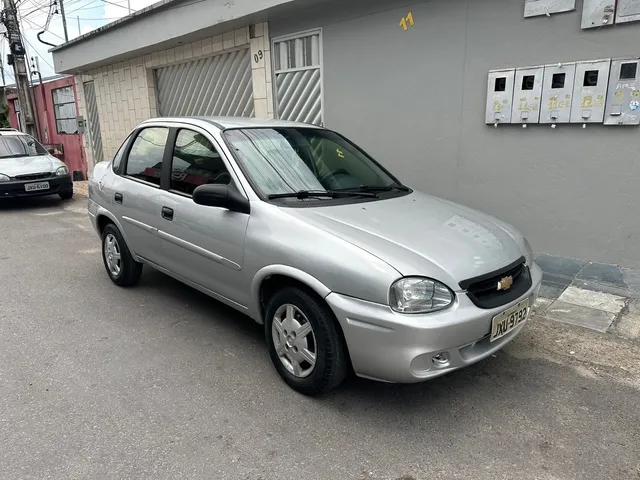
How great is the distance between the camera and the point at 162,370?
3.31m

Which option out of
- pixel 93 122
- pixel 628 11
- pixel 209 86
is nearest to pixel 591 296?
pixel 628 11

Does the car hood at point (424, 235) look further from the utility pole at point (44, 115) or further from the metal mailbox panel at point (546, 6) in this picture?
the utility pole at point (44, 115)

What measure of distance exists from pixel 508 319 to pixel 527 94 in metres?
Answer: 3.25

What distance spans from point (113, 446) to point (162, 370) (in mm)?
788

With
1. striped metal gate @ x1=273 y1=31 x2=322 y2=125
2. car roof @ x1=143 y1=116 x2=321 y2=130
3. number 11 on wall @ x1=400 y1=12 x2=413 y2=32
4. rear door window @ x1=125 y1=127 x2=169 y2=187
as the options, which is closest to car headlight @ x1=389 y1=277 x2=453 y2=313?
car roof @ x1=143 y1=116 x2=321 y2=130

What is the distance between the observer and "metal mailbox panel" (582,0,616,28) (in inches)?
176

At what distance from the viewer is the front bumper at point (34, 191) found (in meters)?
9.11

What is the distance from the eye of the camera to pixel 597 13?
455cm

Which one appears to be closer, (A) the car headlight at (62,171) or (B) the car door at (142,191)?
(B) the car door at (142,191)

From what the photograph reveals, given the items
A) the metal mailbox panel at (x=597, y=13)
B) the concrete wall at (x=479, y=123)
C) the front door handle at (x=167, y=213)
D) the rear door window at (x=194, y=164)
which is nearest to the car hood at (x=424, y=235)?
the rear door window at (x=194, y=164)

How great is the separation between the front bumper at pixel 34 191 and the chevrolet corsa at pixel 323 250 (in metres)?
6.23

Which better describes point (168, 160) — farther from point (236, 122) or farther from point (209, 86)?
point (209, 86)

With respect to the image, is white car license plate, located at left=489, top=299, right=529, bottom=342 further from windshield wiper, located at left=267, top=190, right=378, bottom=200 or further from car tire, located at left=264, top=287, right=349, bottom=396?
windshield wiper, located at left=267, top=190, right=378, bottom=200

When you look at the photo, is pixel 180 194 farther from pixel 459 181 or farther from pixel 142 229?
pixel 459 181
